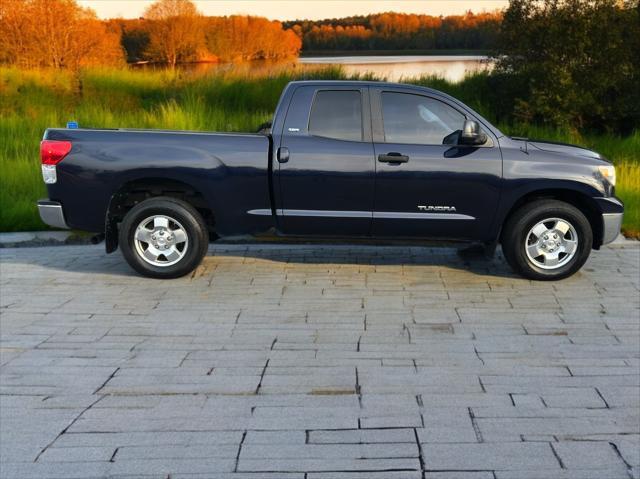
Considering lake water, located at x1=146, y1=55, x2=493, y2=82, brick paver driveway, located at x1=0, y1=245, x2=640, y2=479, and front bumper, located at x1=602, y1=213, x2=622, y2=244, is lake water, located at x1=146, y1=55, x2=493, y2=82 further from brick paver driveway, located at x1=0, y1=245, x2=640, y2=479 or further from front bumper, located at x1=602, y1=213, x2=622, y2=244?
brick paver driveway, located at x1=0, y1=245, x2=640, y2=479

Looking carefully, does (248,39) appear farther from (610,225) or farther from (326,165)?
(610,225)

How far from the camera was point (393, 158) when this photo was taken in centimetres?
705

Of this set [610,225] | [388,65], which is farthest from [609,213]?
[388,65]

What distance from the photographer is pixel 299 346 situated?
543 cm

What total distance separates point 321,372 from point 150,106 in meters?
13.1

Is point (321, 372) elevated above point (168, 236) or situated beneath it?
situated beneath

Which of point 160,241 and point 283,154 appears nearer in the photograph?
point 283,154

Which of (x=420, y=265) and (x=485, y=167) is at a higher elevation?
(x=485, y=167)

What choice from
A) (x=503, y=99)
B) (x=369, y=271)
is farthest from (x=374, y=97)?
(x=503, y=99)

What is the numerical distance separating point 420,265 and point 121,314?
10.3 ft

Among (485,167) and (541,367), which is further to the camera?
(485,167)

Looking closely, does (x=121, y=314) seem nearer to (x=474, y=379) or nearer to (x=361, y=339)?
(x=361, y=339)

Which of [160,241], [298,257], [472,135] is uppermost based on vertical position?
[472,135]

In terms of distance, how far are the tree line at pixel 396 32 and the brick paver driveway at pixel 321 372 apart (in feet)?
39.3
